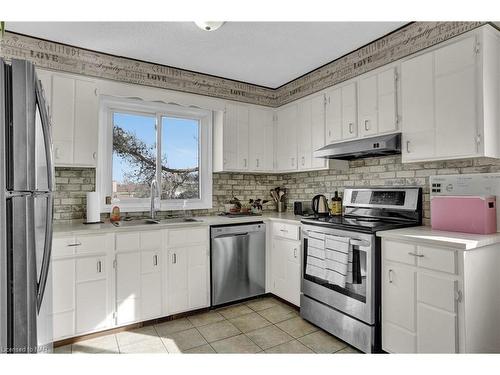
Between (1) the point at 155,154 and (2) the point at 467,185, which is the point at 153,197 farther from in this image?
(2) the point at 467,185

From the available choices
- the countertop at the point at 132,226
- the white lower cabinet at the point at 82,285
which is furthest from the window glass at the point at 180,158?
the white lower cabinet at the point at 82,285

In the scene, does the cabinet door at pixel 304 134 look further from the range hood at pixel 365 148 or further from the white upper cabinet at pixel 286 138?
the range hood at pixel 365 148

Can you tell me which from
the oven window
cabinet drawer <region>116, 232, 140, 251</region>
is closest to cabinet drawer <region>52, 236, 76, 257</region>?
cabinet drawer <region>116, 232, 140, 251</region>

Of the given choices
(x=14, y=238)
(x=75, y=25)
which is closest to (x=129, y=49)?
(x=75, y=25)

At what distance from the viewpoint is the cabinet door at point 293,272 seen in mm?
3068

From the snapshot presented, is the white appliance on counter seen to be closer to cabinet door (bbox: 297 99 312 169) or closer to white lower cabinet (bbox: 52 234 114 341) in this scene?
cabinet door (bbox: 297 99 312 169)

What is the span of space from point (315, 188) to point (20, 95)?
10.3ft

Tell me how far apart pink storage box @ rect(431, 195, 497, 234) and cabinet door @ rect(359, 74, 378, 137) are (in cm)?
85

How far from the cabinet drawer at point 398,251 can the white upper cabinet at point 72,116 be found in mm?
2660

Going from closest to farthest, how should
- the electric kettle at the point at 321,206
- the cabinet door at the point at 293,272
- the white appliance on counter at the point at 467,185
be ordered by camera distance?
the white appliance on counter at the point at 467,185, the cabinet door at the point at 293,272, the electric kettle at the point at 321,206

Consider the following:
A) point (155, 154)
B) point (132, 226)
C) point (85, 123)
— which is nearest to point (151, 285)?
point (132, 226)

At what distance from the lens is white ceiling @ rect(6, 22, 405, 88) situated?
Result: 2453 mm

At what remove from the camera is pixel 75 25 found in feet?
7.98
